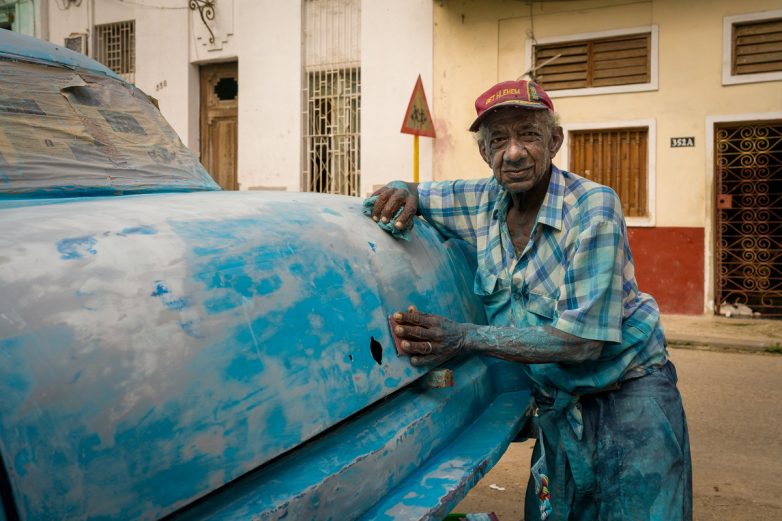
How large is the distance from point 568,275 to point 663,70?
8280 mm

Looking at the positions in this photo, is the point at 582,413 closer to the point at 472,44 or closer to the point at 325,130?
the point at 472,44

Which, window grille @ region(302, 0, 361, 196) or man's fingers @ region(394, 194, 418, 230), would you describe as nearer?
man's fingers @ region(394, 194, 418, 230)

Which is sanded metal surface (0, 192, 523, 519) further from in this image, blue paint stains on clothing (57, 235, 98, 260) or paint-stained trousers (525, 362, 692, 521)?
paint-stained trousers (525, 362, 692, 521)

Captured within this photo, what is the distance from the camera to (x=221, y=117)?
12625mm

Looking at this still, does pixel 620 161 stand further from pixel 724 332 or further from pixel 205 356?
pixel 205 356

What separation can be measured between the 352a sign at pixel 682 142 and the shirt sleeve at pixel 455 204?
763cm

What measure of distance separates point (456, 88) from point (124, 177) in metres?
8.95

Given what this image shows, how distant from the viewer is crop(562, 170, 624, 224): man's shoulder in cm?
188

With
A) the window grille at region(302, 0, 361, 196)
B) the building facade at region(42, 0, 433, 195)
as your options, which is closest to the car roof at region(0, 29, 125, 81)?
the building facade at region(42, 0, 433, 195)

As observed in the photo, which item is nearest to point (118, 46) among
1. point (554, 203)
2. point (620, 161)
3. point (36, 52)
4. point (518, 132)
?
point (620, 161)

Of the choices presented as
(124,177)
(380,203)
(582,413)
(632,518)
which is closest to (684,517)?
(632,518)

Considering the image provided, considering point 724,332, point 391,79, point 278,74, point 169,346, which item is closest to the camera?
point 169,346

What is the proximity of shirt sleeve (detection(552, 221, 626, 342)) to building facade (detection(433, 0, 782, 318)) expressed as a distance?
7725mm

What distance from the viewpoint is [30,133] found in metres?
1.93
